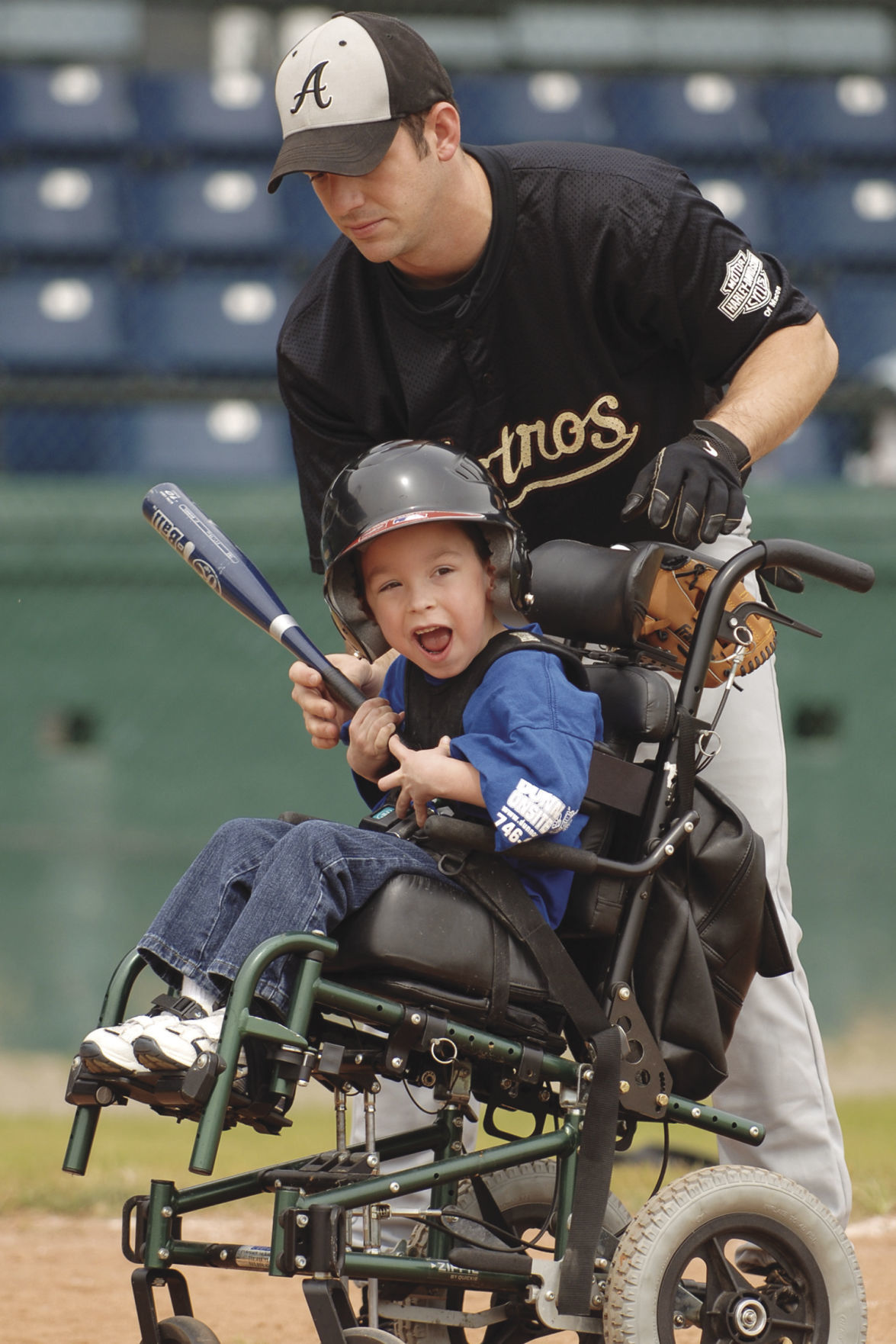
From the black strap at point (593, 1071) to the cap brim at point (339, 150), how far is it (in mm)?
1024

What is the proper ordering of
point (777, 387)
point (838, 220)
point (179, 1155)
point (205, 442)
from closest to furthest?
point (777, 387), point (179, 1155), point (205, 442), point (838, 220)

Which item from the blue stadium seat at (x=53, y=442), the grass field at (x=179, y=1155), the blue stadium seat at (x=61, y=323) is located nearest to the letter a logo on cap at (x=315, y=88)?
the grass field at (x=179, y=1155)

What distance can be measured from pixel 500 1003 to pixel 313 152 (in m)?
1.24

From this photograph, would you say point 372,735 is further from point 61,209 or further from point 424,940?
point 61,209

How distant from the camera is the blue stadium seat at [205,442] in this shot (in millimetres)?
7492

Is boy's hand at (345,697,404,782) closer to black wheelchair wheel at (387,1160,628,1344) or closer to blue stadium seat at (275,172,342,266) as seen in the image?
black wheelchair wheel at (387,1160,628,1344)

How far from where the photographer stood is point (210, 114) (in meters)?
8.73

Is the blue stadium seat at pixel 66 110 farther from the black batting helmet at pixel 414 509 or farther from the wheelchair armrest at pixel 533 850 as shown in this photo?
the wheelchair armrest at pixel 533 850

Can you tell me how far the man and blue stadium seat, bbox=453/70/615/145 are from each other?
5999mm

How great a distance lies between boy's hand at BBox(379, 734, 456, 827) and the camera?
208 cm

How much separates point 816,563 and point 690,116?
7.09m

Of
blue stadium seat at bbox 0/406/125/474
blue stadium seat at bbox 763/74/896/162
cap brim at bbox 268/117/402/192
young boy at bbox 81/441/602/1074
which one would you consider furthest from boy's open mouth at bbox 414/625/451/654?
blue stadium seat at bbox 763/74/896/162

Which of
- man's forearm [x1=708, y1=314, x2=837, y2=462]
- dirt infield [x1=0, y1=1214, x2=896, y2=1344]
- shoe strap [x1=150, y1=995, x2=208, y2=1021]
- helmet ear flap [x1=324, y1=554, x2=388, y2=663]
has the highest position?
man's forearm [x1=708, y1=314, x2=837, y2=462]

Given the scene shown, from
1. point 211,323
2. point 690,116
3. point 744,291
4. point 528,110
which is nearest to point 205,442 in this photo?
point 211,323
